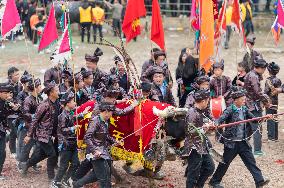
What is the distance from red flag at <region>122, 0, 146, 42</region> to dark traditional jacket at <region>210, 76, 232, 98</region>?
1.80 meters

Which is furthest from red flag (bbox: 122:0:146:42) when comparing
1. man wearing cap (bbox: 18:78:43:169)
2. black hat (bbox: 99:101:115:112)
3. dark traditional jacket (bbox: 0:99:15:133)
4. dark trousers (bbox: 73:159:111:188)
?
dark trousers (bbox: 73:159:111:188)

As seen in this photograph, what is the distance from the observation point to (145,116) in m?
8.19

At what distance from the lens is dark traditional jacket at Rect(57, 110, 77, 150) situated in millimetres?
8406

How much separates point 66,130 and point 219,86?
145 inches

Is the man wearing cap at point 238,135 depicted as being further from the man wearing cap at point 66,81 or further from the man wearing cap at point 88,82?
the man wearing cap at point 66,81

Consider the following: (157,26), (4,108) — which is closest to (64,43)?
(4,108)

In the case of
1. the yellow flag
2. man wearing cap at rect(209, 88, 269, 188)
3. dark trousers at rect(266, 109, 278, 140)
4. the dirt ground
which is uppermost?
A: the yellow flag

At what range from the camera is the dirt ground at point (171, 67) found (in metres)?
9.20

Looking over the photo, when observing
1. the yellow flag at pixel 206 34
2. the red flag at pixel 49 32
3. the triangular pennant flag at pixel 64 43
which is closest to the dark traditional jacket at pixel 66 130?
the triangular pennant flag at pixel 64 43

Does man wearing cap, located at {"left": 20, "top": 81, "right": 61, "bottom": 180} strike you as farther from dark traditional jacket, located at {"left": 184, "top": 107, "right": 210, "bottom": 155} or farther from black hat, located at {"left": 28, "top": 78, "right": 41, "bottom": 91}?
dark traditional jacket, located at {"left": 184, "top": 107, "right": 210, "bottom": 155}

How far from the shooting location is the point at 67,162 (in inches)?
341

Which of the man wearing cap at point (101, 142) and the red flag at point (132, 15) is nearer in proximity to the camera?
the man wearing cap at point (101, 142)

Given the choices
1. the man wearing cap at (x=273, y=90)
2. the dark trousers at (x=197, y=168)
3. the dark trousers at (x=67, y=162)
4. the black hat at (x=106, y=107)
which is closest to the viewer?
the black hat at (x=106, y=107)

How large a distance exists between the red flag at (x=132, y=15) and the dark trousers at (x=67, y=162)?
290cm
